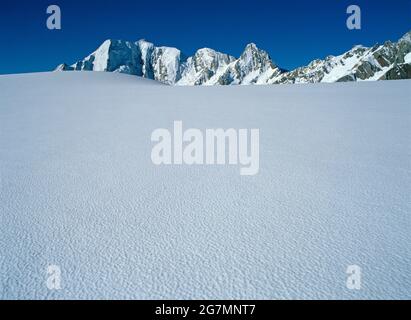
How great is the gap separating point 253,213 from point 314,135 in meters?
3.00

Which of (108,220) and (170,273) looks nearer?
(170,273)

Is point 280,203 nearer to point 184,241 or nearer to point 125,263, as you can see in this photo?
point 184,241

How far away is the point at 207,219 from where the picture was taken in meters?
2.32

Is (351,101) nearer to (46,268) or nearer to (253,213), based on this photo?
(253,213)

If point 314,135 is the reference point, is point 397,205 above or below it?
below

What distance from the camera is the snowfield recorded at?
1.65 m

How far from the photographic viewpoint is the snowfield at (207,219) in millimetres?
1647

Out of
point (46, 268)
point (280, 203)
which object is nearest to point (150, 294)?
point (46, 268)

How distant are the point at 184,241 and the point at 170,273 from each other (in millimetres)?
325

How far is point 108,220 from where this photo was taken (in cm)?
232
